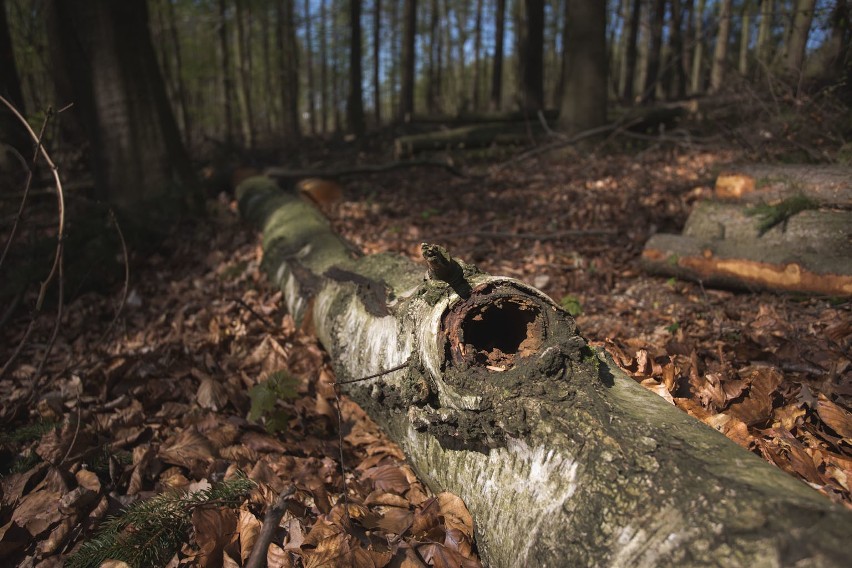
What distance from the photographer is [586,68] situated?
9055 mm

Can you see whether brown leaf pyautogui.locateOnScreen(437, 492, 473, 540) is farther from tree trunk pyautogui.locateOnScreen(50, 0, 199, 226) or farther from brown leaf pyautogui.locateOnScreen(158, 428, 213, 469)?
tree trunk pyautogui.locateOnScreen(50, 0, 199, 226)

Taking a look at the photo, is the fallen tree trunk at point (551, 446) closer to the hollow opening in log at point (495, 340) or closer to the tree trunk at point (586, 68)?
the hollow opening in log at point (495, 340)

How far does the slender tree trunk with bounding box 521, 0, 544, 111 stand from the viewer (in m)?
12.3

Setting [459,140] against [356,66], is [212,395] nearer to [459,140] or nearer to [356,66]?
[459,140]

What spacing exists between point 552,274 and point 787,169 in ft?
7.03


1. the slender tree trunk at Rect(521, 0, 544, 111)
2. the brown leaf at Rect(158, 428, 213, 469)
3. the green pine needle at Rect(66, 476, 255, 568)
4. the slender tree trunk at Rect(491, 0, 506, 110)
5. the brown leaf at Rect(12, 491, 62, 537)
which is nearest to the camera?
the green pine needle at Rect(66, 476, 255, 568)

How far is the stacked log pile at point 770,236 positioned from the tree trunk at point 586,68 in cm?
514

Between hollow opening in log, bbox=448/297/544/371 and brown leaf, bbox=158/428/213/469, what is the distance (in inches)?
57.7

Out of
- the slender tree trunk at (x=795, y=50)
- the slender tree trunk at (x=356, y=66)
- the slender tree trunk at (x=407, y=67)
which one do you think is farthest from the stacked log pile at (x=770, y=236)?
the slender tree trunk at (x=407, y=67)

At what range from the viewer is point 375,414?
2518 mm

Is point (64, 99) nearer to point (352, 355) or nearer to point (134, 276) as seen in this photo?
point (134, 276)

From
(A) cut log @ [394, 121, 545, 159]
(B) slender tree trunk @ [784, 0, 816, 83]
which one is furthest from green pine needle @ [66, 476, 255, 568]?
(A) cut log @ [394, 121, 545, 159]

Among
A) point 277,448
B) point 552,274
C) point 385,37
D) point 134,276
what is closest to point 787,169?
point 552,274

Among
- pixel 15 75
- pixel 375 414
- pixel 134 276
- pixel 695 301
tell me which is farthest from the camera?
pixel 15 75
